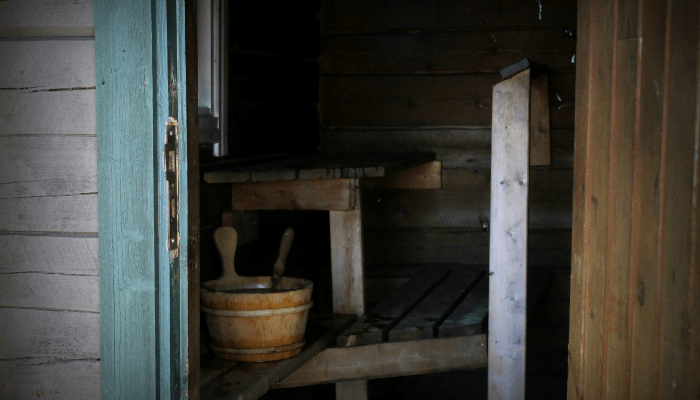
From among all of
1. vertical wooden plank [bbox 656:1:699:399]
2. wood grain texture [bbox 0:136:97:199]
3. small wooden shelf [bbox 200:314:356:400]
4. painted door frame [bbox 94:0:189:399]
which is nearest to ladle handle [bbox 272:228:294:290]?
small wooden shelf [bbox 200:314:356:400]

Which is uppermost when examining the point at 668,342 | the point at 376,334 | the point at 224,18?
the point at 224,18

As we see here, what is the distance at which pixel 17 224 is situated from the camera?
1811 millimetres

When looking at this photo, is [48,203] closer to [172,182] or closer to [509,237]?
[172,182]

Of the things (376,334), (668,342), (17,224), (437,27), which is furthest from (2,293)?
(437,27)

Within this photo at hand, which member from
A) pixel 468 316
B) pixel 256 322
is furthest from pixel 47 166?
pixel 468 316

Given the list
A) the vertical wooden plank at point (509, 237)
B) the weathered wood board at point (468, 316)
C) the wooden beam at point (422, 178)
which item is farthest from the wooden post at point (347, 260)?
the wooden beam at point (422, 178)

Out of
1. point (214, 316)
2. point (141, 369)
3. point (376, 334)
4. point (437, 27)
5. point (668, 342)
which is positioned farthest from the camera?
point (437, 27)

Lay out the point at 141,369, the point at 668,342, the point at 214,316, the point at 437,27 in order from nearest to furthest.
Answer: the point at 668,342, the point at 141,369, the point at 214,316, the point at 437,27

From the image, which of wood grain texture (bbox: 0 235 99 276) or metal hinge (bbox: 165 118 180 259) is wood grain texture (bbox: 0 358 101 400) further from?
metal hinge (bbox: 165 118 180 259)

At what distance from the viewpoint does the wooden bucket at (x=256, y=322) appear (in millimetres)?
2441

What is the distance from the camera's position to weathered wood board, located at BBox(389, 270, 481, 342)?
2865 mm

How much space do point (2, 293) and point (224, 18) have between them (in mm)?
1498

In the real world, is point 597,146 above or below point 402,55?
below

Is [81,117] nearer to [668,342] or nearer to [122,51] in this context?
[122,51]
